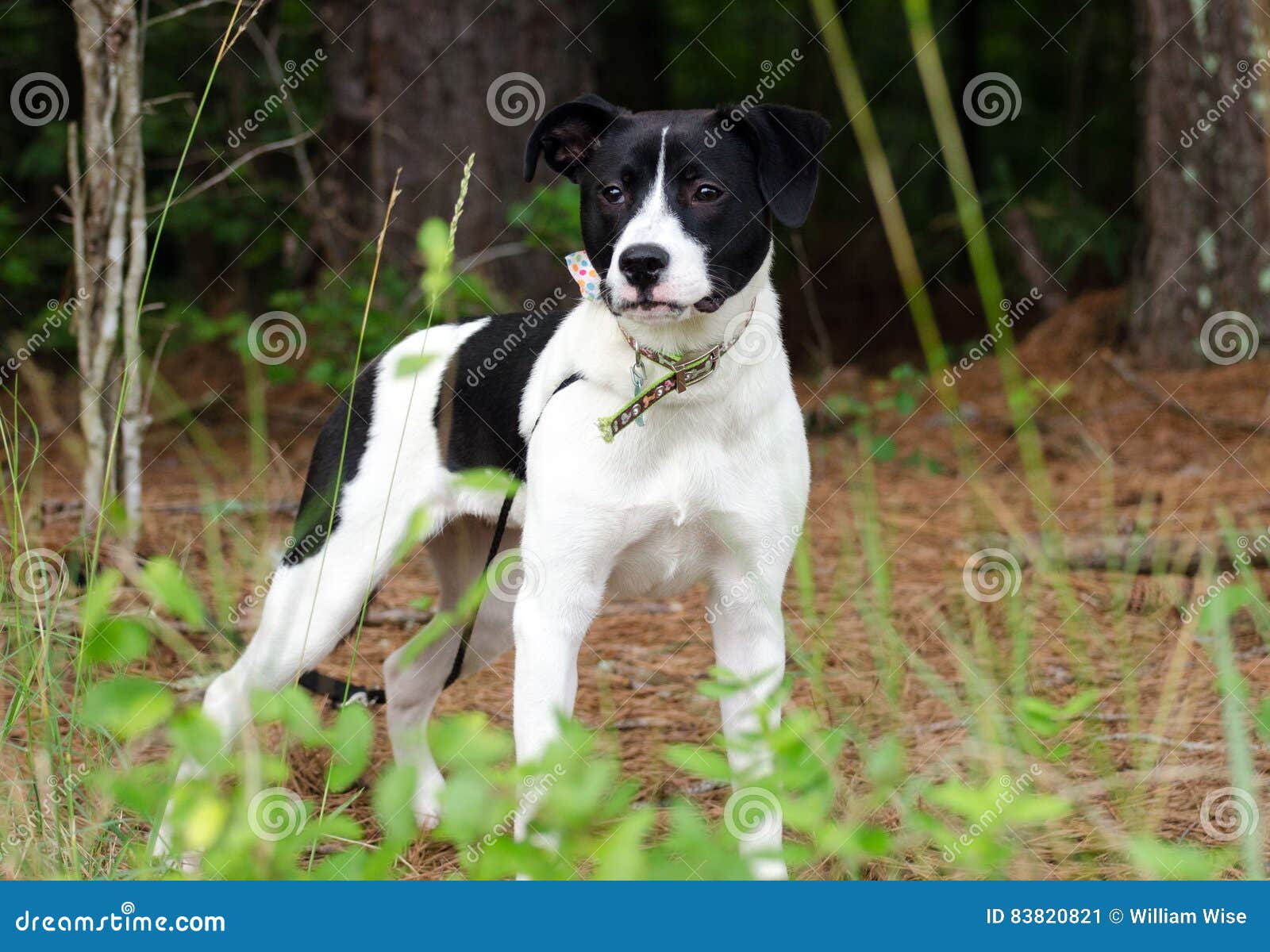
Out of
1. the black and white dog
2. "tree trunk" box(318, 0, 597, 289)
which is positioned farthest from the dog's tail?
"tree trunk" box(318, 0, 597, 289)

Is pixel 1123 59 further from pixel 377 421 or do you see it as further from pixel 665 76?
pixel 377 421

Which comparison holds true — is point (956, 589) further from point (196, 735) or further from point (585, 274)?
point (196, 735)

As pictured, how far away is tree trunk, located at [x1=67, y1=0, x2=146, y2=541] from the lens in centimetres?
429

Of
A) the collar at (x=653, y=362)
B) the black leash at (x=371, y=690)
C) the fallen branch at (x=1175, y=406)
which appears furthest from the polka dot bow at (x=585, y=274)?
the fallen branch at (x=1175, y=406)

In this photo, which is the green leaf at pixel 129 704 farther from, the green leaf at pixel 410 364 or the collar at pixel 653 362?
the collar at pixel 653 362

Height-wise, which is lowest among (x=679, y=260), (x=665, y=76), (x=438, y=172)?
(x=679, y=260)

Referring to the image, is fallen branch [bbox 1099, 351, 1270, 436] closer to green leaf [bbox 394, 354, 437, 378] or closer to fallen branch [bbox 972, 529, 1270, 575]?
fallen branch [bbox 972, 529, 1270, 575]

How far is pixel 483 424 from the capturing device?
349cm

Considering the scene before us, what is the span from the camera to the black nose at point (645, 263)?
275cm

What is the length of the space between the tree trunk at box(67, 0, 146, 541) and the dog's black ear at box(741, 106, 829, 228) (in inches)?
87.2

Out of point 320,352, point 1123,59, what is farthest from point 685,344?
point 1123,59

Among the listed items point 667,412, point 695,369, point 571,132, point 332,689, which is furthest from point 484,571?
point 571,132

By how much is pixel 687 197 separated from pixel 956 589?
2.37 m

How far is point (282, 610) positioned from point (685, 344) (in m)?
1.35
